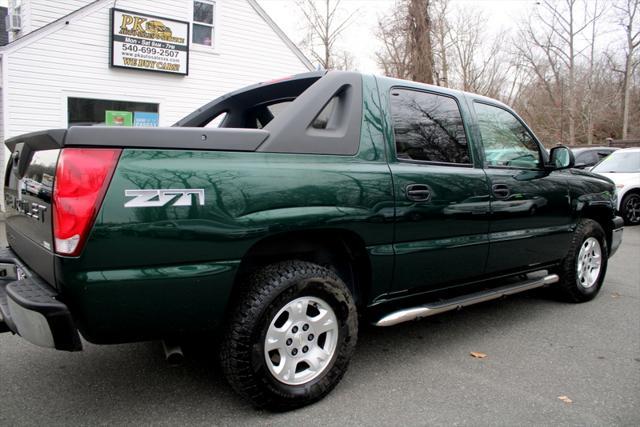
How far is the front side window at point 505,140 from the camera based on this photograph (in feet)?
12.5

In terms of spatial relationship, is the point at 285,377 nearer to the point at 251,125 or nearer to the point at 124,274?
the point at 124,274

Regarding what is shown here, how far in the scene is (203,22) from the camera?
40.3 feet

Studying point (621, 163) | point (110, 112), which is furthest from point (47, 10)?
point (621, 163)

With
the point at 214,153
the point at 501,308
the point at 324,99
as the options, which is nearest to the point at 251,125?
the point at 324,99

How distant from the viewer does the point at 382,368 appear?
10.7 feet

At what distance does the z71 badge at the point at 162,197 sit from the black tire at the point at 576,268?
3.65 metres

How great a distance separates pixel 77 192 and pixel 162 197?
34cm

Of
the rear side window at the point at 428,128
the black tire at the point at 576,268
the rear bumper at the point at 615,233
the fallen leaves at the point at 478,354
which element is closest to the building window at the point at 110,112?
the rear side window at the point at 428,128

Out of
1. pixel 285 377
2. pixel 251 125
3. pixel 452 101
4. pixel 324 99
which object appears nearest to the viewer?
pixel 285 377

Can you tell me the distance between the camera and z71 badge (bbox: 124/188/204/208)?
2145mm

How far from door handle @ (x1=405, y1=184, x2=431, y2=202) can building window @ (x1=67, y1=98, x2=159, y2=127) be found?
8.68 meters

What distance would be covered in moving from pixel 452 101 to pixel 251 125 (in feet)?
5.28

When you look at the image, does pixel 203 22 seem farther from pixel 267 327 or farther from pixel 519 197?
pixel 267 327

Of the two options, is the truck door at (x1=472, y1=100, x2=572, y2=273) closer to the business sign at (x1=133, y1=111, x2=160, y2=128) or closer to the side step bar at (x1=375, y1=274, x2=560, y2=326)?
the side step bar at (x1=375, y1=274, x2=560, y2=326)
